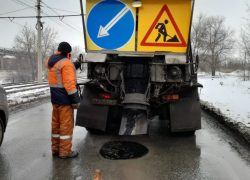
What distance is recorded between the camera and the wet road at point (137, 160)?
10.9 feet

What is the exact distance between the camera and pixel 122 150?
434 centimetres

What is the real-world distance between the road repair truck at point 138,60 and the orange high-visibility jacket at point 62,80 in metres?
0.78

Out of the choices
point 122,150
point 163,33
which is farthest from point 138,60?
point 122,150

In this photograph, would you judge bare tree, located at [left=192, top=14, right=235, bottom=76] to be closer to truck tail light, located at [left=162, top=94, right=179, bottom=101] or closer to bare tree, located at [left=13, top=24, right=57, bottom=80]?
bare tree, located at [left=13, top=24, right=57, bottom=80]

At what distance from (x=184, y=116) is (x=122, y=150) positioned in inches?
65.8

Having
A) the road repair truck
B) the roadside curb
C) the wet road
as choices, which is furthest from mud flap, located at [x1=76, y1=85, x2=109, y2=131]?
the roadside curb

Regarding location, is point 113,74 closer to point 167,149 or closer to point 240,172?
point 167,149

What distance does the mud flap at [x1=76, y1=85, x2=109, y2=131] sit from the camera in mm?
4926

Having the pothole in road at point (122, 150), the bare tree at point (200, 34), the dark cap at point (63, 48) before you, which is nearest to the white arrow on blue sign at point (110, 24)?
the dark cap at point (63, 48)

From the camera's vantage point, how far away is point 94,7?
455cm

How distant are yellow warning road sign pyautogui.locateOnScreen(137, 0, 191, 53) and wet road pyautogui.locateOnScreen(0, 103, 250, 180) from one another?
2130mm

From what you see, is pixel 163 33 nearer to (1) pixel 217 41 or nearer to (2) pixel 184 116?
(2) pixel 184 116

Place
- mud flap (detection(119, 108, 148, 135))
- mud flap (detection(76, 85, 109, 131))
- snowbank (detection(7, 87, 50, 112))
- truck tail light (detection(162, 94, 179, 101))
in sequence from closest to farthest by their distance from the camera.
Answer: mud flap (detection(119, 108, 148, 135)) < truck tail light (detection(162, 94, 179, 101)) < mud flap (detection(76, 85, 109, 131)) < snowbank (detection(7, 87, 50, 112))

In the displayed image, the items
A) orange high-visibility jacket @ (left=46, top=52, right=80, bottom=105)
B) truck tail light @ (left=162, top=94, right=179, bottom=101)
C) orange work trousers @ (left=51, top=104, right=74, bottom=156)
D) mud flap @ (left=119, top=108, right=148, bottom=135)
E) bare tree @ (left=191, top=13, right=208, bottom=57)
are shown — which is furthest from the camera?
bare tree @ (left=191, top=13, right=208, bottom=57)
